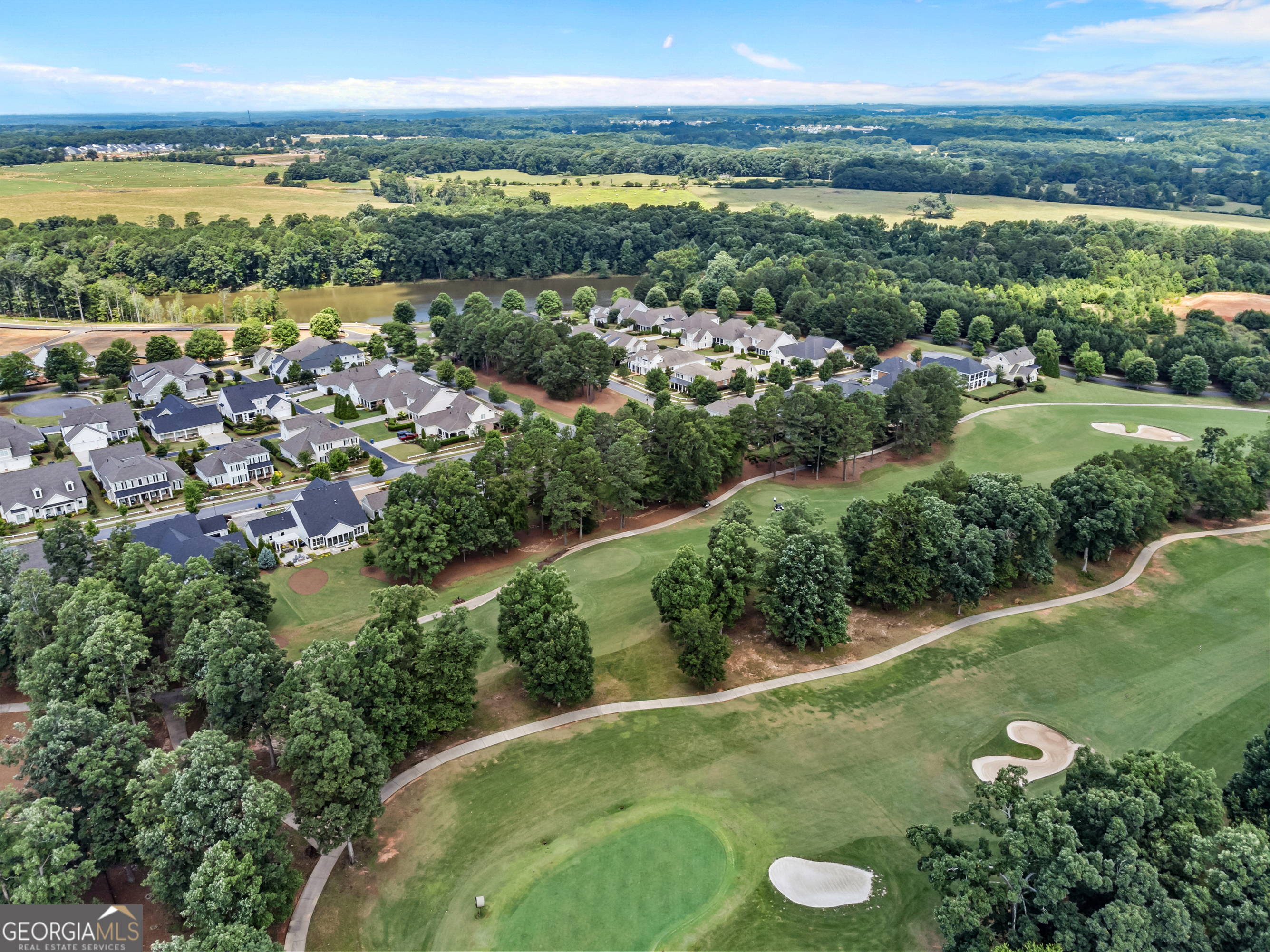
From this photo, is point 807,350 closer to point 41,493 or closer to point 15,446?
point 41,493

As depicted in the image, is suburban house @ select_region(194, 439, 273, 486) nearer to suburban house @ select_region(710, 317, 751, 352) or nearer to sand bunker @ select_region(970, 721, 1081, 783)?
sand bunker @ select_region(970, 721, 1081, 783)

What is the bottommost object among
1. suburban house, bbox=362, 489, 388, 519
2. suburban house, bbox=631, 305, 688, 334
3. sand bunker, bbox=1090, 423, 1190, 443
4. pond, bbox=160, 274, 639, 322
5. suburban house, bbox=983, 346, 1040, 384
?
sand bunker, bbox=1090, 423, 1190, 443

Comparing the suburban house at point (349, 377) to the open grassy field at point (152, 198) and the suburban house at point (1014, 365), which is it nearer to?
the suburban house at point (1014, 365)

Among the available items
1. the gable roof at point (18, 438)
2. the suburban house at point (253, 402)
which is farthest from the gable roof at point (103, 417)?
the suburban house at point (253, 402)

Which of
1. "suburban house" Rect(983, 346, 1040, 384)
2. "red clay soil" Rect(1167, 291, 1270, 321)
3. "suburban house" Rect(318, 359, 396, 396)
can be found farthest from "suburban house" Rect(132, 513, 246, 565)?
"red clay soil" Rect(1167, 291, 1270, 321)

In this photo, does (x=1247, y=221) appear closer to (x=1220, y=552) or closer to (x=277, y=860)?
(x=1220, y=552)

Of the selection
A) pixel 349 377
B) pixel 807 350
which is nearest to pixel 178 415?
pixel 349 377

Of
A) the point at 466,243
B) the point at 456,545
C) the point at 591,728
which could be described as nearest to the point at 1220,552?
the point at 591,728
